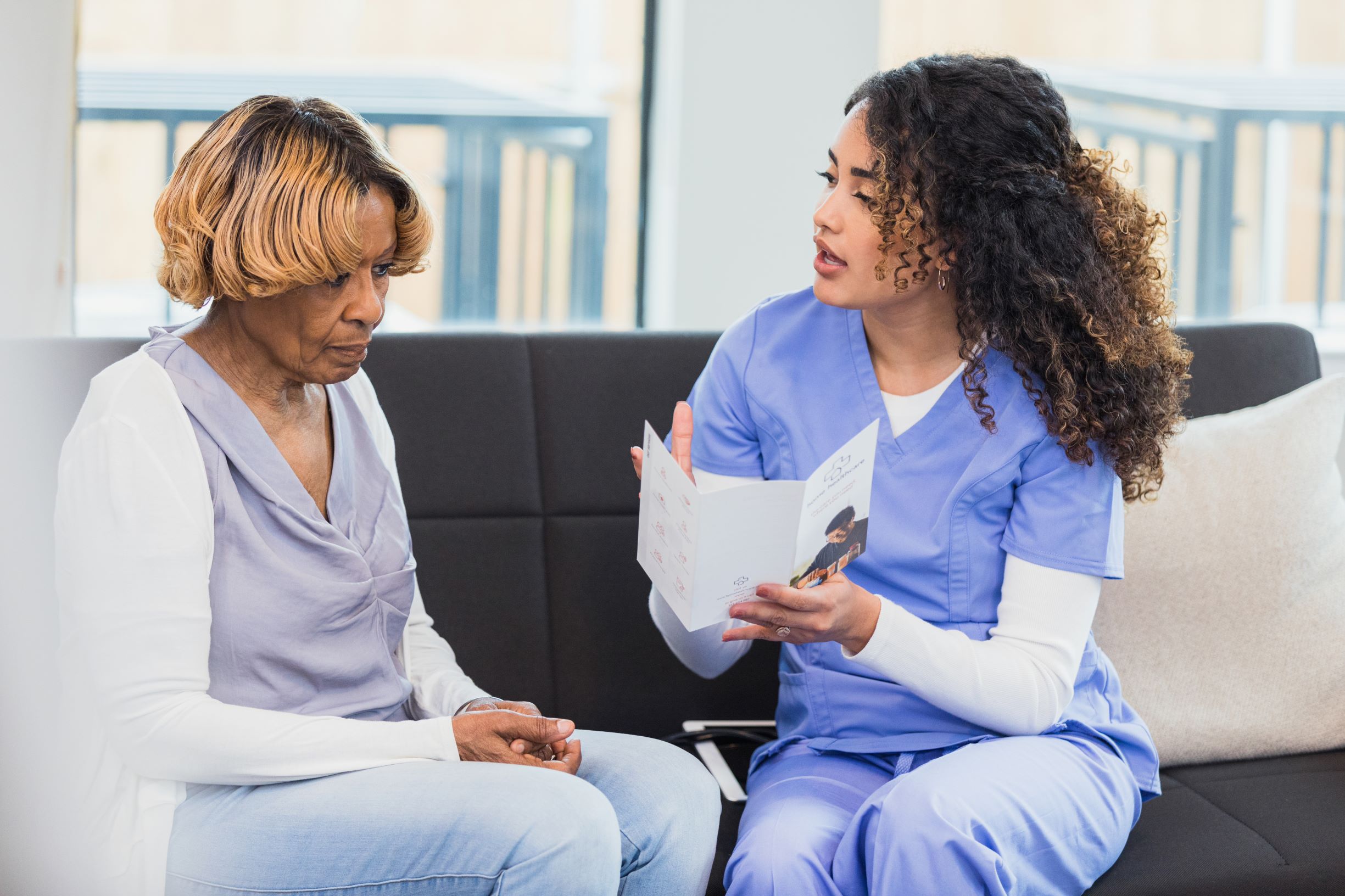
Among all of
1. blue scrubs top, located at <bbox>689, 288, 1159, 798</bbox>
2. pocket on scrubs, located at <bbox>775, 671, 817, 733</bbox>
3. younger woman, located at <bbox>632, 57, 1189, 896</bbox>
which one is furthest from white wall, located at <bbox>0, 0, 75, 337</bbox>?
pocket on scrubs, located at <bbox>775, 671, 817, 733</bbox>

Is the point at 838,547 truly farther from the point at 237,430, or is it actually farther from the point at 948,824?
the point at 237,430

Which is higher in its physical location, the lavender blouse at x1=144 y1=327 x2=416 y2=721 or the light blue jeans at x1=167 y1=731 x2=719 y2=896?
the lavender blouse at x1=144 y1=327 x2=416 y2=721

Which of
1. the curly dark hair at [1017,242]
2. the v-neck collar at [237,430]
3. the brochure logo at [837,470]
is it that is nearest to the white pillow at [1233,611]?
the curly dark hair at [1017,242]

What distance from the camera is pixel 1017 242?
4.41 ft

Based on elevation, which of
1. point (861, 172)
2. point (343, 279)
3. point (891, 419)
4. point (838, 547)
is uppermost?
point (861, 172)

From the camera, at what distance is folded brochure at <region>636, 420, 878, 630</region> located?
110 centimetres

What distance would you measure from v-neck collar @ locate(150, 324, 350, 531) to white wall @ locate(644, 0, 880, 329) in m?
1.21

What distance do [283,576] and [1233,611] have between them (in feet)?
4.07

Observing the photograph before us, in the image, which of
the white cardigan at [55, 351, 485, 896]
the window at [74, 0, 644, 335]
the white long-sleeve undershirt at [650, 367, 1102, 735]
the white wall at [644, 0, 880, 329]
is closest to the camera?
the white cardigan at [55, 351, 485, 896]

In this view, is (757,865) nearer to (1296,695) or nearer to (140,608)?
(140,608)

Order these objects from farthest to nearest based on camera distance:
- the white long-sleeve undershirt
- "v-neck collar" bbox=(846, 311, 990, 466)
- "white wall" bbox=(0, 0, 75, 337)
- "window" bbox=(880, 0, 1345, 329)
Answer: "window" bbox=(880, 0, 1345, 329)
"v-neck collar" bbox=(846, 311, 990, 466)
the white long-sleeve undershirt
"white wall" bbox=(0, 0, 75, 337)

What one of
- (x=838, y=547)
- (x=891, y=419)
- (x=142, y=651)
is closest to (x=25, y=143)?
(x=142, y=651)

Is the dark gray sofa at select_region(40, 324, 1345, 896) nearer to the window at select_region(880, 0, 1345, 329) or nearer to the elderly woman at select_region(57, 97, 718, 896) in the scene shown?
the elderly woman at select_region(57, 97, 718, 896)

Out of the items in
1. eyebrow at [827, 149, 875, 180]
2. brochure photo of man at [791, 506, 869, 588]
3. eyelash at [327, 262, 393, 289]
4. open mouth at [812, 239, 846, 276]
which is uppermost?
eyebrow at [827, 149, 875, 180]
